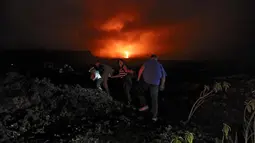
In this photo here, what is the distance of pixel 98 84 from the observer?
14.2 meters

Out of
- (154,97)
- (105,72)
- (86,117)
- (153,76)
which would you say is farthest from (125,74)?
(86,117)

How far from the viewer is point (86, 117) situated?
38.0 ft

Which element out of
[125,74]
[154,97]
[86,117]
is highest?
[125,74]

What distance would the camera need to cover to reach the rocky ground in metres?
9.93

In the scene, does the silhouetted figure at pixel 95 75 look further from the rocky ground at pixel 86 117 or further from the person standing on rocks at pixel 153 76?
the person standing on rocks at pixel 153 76

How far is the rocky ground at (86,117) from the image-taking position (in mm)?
9930

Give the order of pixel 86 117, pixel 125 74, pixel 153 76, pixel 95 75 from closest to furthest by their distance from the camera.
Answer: pixel 153 76 → pixel 86 117 → pixel 125 74 → pixel 95 75

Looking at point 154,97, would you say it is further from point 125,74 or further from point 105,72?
point 105,72

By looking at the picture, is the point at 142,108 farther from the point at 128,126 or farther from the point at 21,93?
the point at 21,93

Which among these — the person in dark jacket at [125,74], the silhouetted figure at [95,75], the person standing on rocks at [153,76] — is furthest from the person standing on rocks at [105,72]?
the person standing on rocks at [153,76]

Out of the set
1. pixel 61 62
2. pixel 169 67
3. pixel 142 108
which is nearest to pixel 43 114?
pixel 142 108

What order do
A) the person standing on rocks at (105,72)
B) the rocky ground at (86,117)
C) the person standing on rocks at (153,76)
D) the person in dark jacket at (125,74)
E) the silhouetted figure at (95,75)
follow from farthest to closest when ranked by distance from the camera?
the silhouetted figure at (95,75) < the person standing on rocks at (105,72) < the person in dark jacket at (125,74) < the person standing on rocks at (153,76) < the rocky ground at (86,117)

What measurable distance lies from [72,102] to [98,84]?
6.50 ft

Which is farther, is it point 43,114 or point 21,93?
point 21,93
